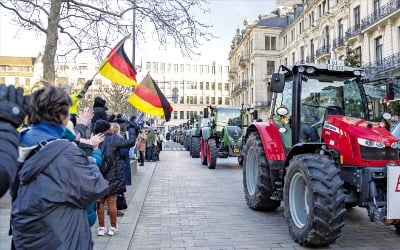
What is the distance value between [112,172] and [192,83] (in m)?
93.6

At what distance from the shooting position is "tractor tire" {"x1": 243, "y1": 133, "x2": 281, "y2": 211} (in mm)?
7137

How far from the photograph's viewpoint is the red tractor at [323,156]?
4.84 m

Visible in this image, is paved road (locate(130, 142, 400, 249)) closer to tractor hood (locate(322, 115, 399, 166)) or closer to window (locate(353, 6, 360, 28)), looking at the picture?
tractor hood (locate(322, 115, 399, 166))

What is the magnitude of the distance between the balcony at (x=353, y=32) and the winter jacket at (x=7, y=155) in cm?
3475

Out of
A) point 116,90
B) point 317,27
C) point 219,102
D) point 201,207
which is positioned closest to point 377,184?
point 201,207

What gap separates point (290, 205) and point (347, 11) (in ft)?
113

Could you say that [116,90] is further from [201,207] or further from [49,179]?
[49,179]

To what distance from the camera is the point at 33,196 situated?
236cm

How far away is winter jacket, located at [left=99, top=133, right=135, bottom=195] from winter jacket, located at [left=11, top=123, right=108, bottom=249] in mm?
3426

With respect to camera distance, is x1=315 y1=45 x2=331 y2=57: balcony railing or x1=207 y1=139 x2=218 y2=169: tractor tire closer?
x1=207 y1=139 x2=218 y2=169: tractor tire

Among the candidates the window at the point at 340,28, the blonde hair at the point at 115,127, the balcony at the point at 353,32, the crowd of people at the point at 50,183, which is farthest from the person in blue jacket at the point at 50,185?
the window at the point at 340,28

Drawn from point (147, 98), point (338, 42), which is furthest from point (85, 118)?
point (338, 42)

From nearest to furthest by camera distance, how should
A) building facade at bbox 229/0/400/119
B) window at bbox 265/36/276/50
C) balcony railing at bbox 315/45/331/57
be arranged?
building facade at bbox 229/0/400/119 → balcony railing at bbox 315/45/331/57 → window at bbox 265/36/276/50

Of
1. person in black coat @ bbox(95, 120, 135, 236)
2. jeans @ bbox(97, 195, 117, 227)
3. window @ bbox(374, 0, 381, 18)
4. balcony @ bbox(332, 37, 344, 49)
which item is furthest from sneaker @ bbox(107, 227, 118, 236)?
balcony @ bbox(332, 37, 344, 49)
